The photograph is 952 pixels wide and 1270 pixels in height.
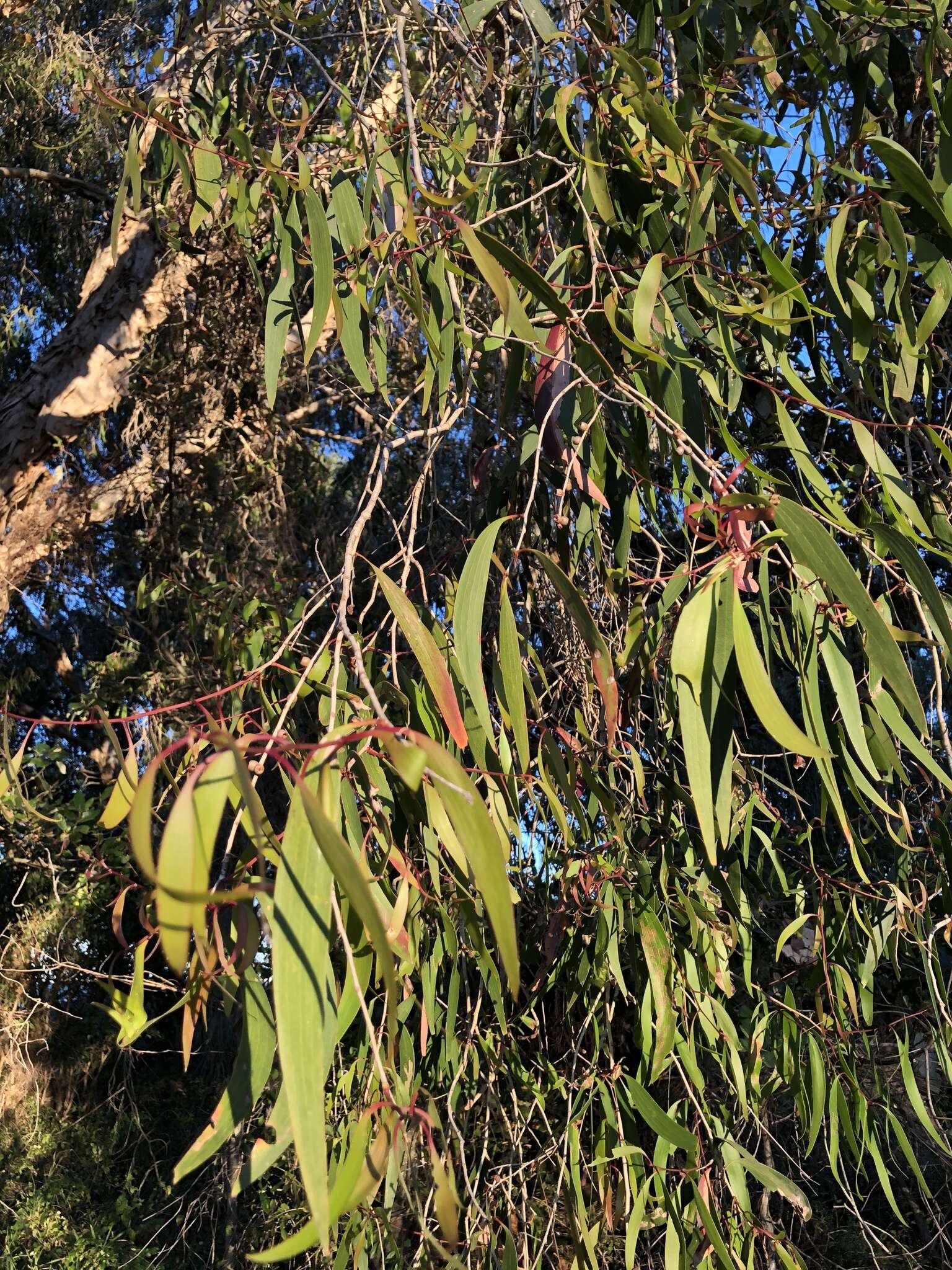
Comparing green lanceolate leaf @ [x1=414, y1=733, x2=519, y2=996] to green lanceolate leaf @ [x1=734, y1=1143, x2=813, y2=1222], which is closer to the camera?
green lanceolate leaf @ [x1=414, y1=733, x2=519, y2=996]

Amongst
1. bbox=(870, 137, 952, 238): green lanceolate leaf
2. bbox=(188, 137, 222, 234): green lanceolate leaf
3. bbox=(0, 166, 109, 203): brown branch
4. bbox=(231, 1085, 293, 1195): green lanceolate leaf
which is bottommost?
bbox=(231, 1085, 293, 1195): green lanceolate leaf

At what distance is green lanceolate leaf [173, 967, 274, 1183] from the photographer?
20.5 inches

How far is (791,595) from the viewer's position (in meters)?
0.75

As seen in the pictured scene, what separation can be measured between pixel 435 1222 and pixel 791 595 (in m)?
0.98

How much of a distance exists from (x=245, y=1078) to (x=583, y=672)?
2.91ft

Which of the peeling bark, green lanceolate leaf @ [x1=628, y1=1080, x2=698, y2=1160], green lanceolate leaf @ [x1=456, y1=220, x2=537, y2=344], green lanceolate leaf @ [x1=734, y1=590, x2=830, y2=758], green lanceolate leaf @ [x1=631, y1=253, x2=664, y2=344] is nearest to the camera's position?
green lanceolate leaf @ [x1=734, y1=590, x2=830, y2=758]

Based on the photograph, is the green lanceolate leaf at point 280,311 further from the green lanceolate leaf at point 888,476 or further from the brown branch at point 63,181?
the brown branch at point 63,181

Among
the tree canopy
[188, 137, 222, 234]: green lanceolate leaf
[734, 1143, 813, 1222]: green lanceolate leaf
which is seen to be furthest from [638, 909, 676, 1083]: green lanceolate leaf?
[188, 137, 222, 234]: green lanceolate leaf

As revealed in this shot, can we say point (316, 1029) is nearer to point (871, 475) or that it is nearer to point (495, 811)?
point (495, 811)

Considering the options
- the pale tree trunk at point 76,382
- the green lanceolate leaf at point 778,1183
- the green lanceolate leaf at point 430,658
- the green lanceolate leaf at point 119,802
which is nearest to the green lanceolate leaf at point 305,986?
the green lanceolate leaf at point 430,658

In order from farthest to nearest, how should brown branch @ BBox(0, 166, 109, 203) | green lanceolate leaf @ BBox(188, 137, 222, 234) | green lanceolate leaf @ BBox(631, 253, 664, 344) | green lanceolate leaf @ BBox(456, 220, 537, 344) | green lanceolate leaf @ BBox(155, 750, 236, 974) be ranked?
1. brown branch @ BBox(0, 166, 109, 203)
2. green lanceolate leaf @ BBox(188, 137, 222, 234)
3. green lanceolate leaf @ BBox(631, 253, 664, 344)
4. green lanceolate leaf @ BBox(456, 220, 537, 344)
5. green lanceolate leaf @ BBox(155, 750, 236, 974)

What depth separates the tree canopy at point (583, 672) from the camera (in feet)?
1.91

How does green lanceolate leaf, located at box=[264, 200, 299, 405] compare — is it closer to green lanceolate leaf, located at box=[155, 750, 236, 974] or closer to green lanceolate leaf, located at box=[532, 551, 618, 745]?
green lanceolate leaf, located at box=[532, 551, 618, 745]

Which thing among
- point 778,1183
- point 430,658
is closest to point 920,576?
point 430,658
